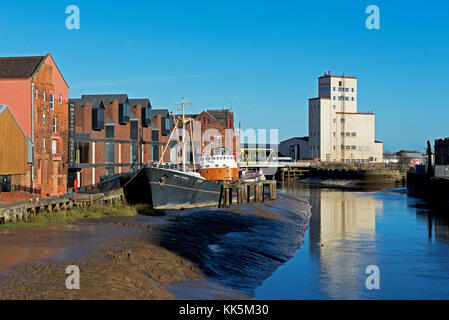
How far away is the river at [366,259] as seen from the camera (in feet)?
70.3

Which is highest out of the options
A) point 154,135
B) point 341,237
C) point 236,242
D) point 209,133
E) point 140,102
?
point 140,102

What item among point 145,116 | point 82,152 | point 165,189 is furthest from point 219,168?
point 145,116

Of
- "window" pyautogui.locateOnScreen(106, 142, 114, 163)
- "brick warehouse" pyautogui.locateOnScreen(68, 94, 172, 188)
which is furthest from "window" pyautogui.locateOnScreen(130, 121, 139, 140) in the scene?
"window" pyautogui.locateOnScreen(106, 142, 114, 163)

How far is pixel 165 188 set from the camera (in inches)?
1658

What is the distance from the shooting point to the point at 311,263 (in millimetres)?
27203

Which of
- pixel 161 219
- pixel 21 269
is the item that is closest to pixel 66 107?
pixel 161 219

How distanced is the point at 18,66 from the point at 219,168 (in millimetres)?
20915

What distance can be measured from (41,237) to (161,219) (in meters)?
11.0

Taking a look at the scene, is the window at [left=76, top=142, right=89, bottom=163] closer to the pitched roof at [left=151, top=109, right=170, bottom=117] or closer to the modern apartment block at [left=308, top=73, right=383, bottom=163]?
the pitched roof at [left=151, top=109, right=170, bottom=117]

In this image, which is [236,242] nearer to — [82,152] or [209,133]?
[82,152]

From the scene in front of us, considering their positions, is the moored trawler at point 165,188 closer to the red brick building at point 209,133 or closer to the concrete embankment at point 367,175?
the red brick building at point 209,133

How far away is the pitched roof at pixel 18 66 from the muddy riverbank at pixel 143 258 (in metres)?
17.0
